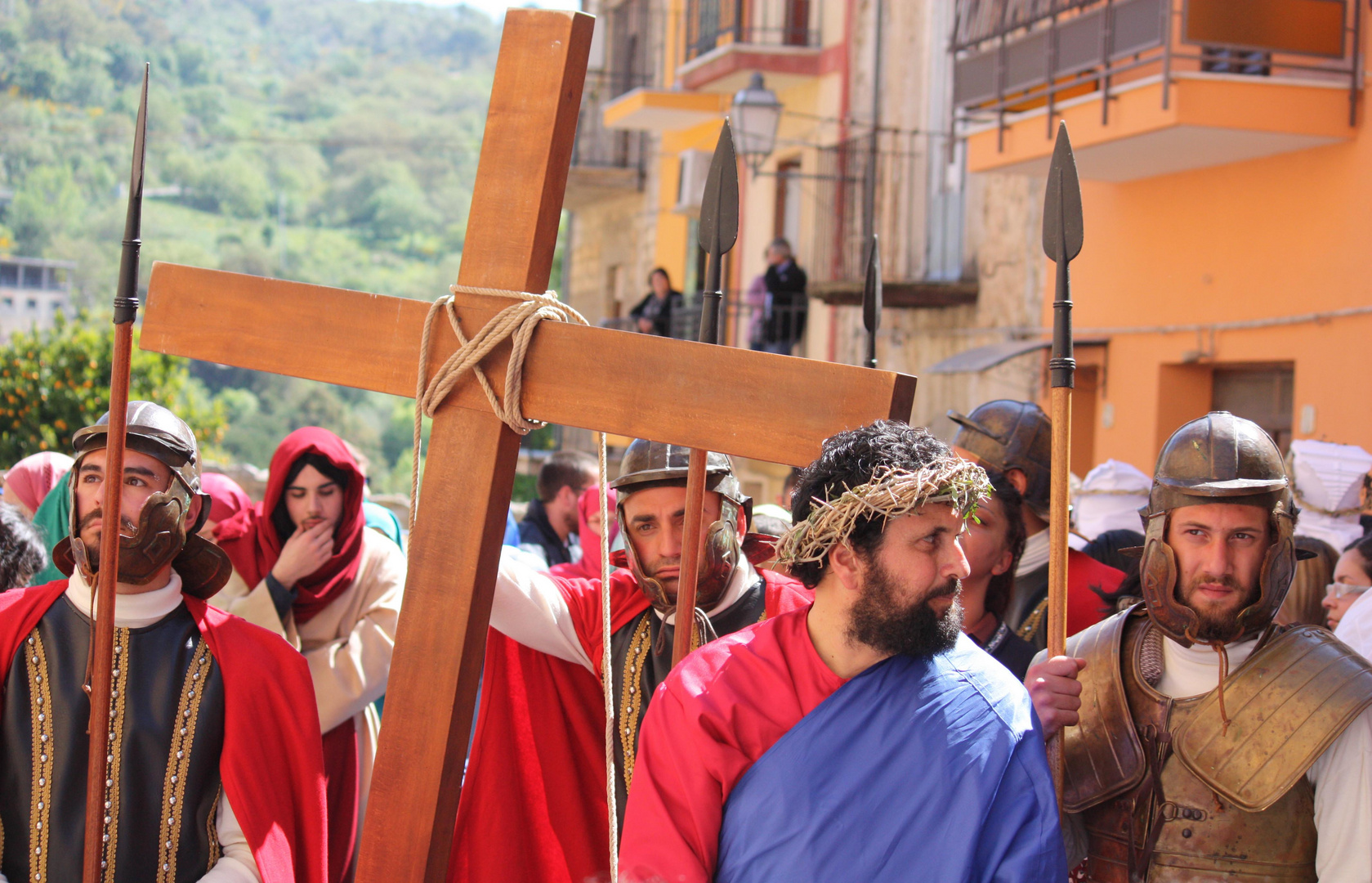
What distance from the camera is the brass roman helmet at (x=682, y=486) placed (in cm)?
291

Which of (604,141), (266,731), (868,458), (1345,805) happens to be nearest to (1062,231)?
(868,458)

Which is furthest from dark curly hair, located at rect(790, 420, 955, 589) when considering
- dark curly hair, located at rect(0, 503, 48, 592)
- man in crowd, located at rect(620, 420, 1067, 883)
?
dark curly hair, located at rect(0, 503, 48, 592)

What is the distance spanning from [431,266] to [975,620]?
194 ft

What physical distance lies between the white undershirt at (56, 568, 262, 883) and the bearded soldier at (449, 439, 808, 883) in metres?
0.59

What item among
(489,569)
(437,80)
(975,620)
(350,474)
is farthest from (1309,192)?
(437,80)

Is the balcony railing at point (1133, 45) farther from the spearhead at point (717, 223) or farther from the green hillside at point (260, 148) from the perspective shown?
the green hillside at point (260, 148)

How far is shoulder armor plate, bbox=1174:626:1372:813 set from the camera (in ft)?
7.66

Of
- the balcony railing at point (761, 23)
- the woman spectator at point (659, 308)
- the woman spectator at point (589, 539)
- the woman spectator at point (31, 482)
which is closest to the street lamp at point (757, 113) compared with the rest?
the woman spectator at point (659, 308)

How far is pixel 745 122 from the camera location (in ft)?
36.7

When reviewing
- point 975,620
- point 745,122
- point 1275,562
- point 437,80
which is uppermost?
point 437,80

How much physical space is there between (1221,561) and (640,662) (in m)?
1.25

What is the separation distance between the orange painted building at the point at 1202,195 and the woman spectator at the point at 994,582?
187 inches

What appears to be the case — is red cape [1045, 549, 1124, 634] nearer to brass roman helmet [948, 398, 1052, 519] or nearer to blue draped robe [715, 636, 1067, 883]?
brass roman helmet [948, 398, 1052, 519]

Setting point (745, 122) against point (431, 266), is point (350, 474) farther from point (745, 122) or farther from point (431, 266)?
point (431, 266)
